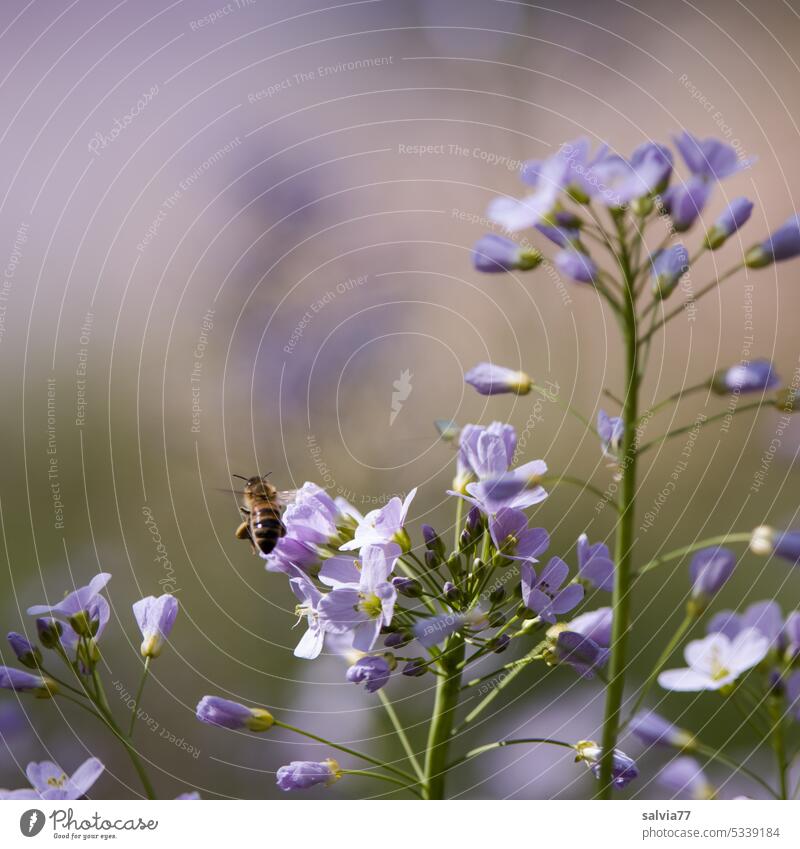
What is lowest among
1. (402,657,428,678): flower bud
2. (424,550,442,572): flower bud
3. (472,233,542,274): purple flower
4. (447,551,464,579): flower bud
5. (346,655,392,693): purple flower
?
(346,655,392,693): purple flower

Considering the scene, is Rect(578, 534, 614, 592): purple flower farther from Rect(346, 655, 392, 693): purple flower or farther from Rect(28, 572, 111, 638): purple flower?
Rect(28, 572, 111, 638): purple flower

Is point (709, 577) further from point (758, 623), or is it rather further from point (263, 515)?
point (263, 515)

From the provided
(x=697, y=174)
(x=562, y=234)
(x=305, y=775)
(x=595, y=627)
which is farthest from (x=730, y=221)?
(x=305, y=775)

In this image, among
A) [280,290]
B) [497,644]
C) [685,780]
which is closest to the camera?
[497,644]

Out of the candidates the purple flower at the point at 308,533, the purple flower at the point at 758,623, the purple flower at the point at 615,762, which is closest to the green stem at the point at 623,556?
the purple flower at the point at 615,762

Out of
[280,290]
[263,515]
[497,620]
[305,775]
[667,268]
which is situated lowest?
[305,775]

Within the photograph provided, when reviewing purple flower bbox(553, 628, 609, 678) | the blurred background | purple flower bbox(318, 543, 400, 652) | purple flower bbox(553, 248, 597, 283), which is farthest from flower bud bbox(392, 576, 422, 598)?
the blurred background
